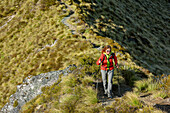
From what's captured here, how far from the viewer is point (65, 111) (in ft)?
20.4

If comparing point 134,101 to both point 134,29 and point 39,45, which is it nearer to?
point 39,45

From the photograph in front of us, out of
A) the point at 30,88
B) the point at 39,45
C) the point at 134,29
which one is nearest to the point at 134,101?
the point at 30,88

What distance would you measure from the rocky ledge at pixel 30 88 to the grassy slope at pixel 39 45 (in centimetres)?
55

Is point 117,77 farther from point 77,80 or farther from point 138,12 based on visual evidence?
point 138,12

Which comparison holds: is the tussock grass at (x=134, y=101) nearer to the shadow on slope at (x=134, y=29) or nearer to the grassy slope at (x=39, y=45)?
the grassy slope at (x=39, y=45)

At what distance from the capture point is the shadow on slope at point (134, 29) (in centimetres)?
1260

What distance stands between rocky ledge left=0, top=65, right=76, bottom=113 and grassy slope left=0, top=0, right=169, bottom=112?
0.55 m

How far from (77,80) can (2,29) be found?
45.9 feet

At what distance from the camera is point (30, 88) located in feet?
30.5

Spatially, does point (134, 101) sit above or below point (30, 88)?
above

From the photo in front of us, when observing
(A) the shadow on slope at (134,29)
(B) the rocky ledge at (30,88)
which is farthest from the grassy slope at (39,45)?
(A) the shadow on slope at (134,29)

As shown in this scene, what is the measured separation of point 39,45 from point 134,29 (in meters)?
10.6

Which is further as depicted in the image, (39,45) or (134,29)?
(134,29)

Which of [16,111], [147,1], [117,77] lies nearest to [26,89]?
[16,111]
